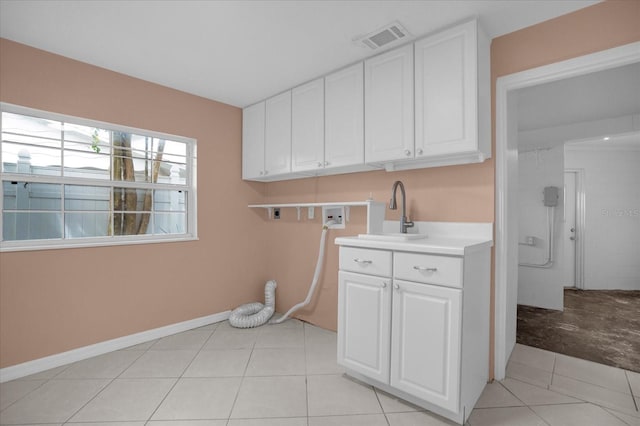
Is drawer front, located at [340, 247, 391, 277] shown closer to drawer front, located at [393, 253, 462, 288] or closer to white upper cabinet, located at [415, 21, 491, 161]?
drawer front, located at [393, 253, 462, 288]

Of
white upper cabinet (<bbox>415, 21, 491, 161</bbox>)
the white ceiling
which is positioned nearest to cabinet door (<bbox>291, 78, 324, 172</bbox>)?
the white ceiling

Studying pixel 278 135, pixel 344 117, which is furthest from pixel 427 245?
pixel 278 135

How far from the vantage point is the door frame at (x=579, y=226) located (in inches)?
203

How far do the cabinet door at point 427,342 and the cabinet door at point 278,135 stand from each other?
5.67ft

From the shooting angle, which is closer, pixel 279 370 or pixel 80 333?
pixel 279 370

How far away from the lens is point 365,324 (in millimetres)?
2004

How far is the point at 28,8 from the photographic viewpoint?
187cm

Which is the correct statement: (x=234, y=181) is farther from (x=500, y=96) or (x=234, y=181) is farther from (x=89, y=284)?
(x=500, y=96)

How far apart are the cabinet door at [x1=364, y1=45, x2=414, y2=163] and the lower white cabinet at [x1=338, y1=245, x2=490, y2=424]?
754mm

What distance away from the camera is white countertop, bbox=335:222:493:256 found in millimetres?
1697

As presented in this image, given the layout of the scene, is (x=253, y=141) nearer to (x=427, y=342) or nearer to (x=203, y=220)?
(x=203, y=220)

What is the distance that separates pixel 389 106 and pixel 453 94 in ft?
1.44

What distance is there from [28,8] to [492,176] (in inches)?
120

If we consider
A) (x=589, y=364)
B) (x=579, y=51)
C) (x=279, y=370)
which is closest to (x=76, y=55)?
(x=279, y=370)
